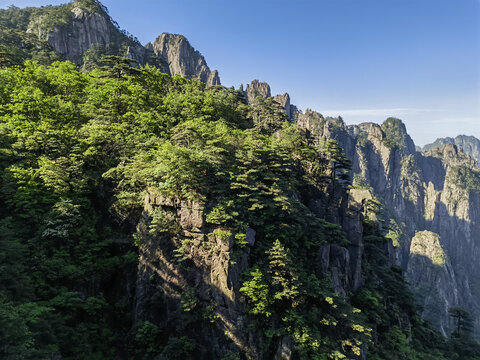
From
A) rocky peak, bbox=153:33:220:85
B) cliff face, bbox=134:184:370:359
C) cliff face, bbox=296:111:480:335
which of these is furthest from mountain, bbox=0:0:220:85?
cliff face, bbox=296:111:480:335

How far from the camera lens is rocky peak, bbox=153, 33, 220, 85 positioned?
12975cm

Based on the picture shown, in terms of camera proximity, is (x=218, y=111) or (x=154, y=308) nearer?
(x=154, y=308)

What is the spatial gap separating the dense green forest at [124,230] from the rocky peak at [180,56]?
11316 cm

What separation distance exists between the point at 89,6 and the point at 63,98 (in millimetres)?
89261

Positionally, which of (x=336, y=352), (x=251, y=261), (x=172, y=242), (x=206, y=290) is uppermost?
(x=172, y=242)

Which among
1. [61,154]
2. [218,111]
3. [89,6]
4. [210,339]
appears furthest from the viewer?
[89,6]

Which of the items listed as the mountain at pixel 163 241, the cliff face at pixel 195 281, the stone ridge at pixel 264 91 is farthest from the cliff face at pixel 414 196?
the cliff face at pixel 195 281

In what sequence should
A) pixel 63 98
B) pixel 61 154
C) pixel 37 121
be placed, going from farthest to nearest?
pixel 63 98, pixel 37 121, pixel 61 154

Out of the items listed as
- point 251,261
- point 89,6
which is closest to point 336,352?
point 251,261

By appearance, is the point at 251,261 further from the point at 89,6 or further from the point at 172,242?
the point at 89,6

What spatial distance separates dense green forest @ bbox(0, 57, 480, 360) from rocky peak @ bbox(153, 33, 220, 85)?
113157 millimetres

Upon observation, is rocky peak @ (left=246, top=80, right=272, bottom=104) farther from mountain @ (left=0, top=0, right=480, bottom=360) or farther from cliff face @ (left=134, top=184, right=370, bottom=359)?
cliff face @ (left=134, top=184, right=370, bottom=359)

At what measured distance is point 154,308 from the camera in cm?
1495

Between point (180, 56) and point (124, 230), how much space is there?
132676 millimetres
